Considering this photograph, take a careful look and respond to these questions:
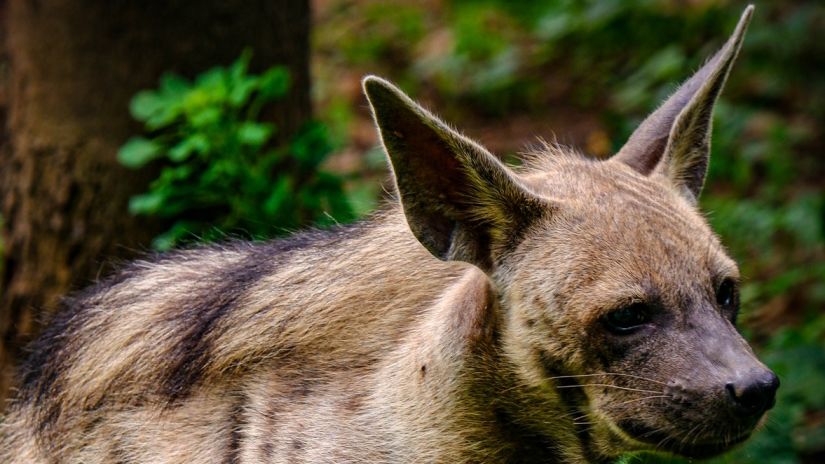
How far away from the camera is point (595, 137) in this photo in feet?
30.9

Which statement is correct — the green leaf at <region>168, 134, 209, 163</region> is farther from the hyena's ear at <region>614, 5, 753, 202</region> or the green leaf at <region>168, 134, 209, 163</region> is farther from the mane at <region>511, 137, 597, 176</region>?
the hyena's ear at <region>614, 5, 753, 202</region>

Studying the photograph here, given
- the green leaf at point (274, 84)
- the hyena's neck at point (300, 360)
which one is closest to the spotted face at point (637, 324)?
the hyena's neck at point (300, 360)

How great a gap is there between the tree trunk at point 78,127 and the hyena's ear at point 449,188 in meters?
2.41

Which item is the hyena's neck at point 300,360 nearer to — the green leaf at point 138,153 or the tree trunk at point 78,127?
the green leaf at point 138,153

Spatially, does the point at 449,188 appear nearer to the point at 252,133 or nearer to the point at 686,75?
the point at 252,133

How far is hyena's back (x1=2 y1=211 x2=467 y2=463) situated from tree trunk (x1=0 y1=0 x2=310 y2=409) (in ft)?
3.93

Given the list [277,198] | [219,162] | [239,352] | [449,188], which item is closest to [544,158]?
[449,188]

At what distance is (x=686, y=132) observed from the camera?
14.5ft

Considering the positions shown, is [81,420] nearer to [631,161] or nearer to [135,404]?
[135,404]

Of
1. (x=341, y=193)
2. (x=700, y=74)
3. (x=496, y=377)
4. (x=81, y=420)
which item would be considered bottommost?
(x=81, y=420)

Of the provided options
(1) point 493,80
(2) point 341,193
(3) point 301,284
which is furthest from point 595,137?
(3) point 301,284

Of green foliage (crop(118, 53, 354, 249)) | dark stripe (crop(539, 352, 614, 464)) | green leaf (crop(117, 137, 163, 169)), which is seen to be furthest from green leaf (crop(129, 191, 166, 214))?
dark stripe (crop(539, 352, 614, 464))

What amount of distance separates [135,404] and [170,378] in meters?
0.19

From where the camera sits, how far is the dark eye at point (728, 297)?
13.1ft
